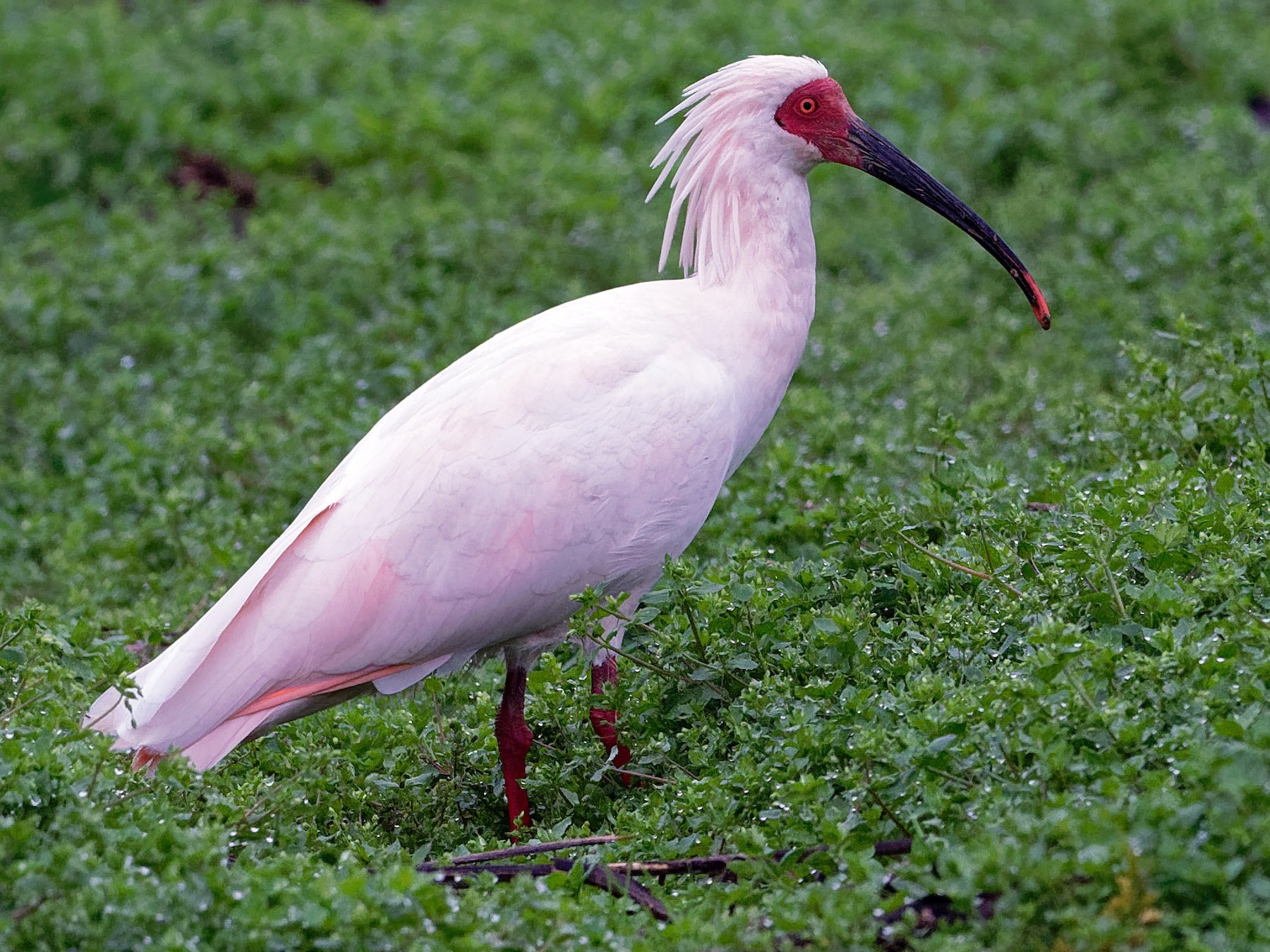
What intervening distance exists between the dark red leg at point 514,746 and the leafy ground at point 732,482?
2.9 inches

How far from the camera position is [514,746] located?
4828 millimetres

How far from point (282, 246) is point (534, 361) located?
459 cm

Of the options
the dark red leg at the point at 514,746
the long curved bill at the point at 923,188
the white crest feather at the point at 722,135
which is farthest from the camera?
the long curved bill at the point at 923,188

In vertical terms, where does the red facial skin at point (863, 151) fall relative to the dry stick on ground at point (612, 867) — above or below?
above

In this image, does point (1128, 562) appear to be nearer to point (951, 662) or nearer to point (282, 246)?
point (951, 662)

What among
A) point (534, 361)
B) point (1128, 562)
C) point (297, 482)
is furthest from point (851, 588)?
point (297, 482)

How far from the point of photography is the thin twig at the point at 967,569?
4598mm

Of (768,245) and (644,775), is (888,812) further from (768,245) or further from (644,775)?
(768,245)

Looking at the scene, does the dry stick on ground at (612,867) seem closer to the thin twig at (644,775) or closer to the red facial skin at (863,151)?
the thin twig at (644,775)

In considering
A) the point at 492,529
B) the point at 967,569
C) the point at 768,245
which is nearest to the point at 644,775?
the point at 492,529

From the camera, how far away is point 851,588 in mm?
4781

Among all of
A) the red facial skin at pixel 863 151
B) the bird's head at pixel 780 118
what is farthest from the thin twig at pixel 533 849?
the red facial skin at pixel 863 151

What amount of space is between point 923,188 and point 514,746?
89.9 inches

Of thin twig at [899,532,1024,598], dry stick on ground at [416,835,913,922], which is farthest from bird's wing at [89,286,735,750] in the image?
dry stick on ground at [416,835,913,922]
